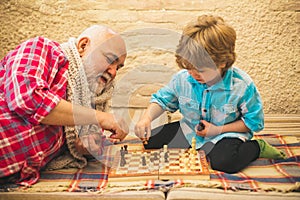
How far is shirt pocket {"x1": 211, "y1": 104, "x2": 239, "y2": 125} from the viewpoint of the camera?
2025mm

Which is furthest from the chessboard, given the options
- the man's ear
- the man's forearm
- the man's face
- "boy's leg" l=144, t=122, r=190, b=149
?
the man's ear

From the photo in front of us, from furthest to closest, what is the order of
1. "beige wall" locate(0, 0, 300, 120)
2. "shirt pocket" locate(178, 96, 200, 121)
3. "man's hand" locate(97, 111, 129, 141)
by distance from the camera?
1. "beige wall" locate(0, 0, 300, 120)
2. "shirt pocket" locate(178, 96, 200, 121)
3. "man's hand" locate(97, 111, 129, 141)

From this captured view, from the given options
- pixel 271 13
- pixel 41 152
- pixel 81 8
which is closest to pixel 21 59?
pixel 41 152

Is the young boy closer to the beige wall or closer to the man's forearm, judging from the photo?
the man's forearm

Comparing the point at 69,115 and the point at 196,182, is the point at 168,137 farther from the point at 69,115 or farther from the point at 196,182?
the point at 69,115

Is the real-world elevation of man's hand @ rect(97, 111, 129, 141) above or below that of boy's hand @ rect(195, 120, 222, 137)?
above

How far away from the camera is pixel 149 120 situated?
209 centimetres

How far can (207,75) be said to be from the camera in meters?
1.95

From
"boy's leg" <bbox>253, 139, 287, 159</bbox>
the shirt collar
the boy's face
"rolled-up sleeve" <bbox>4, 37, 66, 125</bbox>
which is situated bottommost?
"boy's leg" <bbox>253, 139, 287, 159</bbox>

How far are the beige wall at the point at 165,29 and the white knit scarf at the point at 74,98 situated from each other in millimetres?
1070

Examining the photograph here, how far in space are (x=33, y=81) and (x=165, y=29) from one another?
1472 millimetres

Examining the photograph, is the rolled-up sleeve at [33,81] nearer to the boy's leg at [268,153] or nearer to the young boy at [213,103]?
the young boy at [213,103]

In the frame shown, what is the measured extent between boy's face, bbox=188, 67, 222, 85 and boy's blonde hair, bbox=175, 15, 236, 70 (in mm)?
23

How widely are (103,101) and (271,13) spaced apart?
4.91 ft
